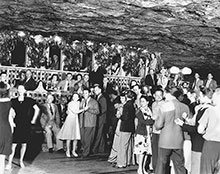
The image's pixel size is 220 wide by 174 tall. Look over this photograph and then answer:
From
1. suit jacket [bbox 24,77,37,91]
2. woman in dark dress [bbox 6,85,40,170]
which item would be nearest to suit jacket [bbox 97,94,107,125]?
woman in dark dress [bbox 6,85,40,170]

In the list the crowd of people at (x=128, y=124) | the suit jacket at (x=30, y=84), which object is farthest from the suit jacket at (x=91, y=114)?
the suit jacket at (x=30, y=84)

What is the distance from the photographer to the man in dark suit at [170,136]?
8.11 m

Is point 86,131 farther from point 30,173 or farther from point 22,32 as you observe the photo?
point 22,32

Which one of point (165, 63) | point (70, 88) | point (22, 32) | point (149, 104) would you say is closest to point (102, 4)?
point (149, 104)

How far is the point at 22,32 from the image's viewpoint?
17.4 meters

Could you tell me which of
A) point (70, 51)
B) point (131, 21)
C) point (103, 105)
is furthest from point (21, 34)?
point (103, 105)

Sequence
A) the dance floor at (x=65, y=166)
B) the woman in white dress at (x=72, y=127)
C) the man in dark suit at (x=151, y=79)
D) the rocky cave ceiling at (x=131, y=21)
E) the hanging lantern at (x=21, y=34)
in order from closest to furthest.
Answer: the dance floor at (x=65, y=166) < the rocky cave ceiling at (x=131, y=21) < the woman in white dress at (x=72, y=127) < the hanging lantern at (x=21, y=34) < the man in dark suit at (x=151, y=79)

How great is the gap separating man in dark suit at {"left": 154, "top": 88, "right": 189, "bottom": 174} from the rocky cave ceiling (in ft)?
10.6

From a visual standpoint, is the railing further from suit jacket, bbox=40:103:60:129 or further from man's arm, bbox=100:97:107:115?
man's arm, bbox=100:97:107:115

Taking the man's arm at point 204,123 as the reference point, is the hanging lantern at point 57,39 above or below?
above

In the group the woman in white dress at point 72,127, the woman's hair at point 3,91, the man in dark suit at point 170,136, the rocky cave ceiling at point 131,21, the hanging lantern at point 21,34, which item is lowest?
the woman in white dress at point 72,127

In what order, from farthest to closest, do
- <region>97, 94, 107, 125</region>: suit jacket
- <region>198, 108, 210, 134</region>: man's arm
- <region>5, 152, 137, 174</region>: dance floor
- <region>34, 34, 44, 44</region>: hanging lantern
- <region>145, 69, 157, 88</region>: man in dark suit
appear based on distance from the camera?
1. <region>145, 69, 157, 88</region>: man in dark suit
2. <region>34, 34, 44, 44</region>: hanging lantern
3. <region>97, 94, 107, 125</region>: suit jacket
4. <region>5, 152, 137, 174</region>: dance floor
5. <region>198, 108, 210, 134</region>: man's arm

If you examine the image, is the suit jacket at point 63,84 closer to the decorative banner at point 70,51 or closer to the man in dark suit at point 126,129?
the decorative banner at point 70,51

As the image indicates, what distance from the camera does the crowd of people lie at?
778 cm
